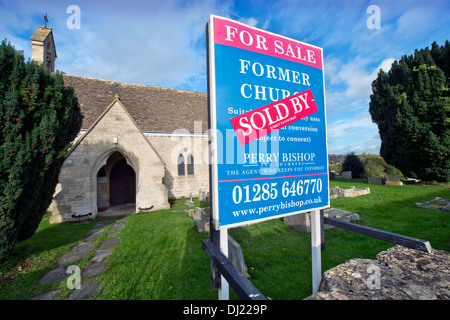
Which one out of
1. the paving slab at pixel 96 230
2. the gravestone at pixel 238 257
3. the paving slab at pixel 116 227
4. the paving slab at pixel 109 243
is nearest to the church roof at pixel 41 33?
the paving slab at pixel 96 230

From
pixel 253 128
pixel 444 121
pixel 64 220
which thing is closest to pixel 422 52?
pixel 444 121

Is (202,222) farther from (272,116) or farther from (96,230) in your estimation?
(272,116)

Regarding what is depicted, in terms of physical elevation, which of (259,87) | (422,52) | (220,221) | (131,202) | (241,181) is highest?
(422,52)

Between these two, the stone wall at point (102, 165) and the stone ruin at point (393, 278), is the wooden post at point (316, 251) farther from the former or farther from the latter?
the stone wall at point (102, 165)

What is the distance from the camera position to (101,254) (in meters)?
5.60

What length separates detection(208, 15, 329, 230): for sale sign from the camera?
2.21m

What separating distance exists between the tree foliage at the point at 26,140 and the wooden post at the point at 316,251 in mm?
6289

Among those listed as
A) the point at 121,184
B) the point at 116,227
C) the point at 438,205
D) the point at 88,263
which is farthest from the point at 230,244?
the point at 121,184

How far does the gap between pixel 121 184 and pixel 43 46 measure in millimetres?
10894

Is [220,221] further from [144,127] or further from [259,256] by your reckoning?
[144,127]

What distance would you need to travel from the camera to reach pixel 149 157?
1129 cm

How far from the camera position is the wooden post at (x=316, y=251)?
118 inches

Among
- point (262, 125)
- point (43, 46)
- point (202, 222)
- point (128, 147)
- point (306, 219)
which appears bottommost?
point (202, 222)
